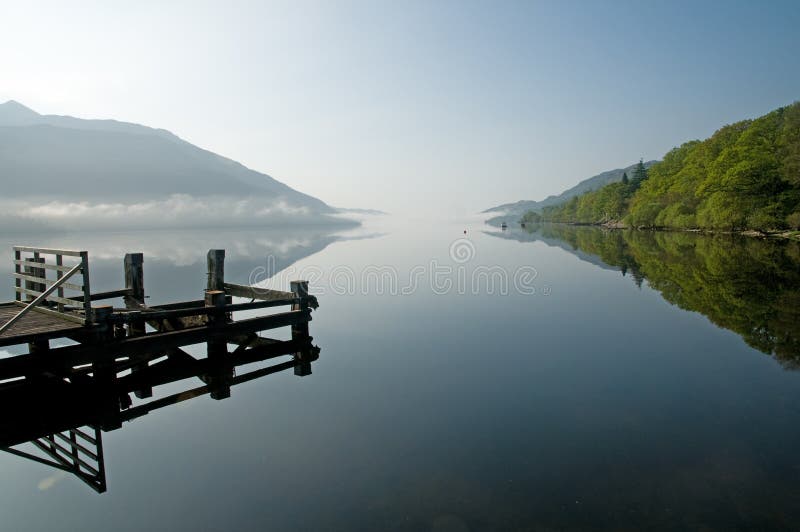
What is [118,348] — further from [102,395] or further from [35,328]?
[35,328]

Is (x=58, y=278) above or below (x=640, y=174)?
below

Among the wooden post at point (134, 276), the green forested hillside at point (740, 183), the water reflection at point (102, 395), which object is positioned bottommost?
the water reflection at point (102, 395)

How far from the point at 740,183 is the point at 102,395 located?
78.4 m

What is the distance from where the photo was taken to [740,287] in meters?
24.5

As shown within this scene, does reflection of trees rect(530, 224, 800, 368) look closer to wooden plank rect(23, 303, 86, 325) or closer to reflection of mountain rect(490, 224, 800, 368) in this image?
reflection of mountain rect(490, 224, 800, 368)

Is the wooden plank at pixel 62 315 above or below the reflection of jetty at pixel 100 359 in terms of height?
above

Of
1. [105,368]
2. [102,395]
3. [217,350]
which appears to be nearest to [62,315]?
[105,368]

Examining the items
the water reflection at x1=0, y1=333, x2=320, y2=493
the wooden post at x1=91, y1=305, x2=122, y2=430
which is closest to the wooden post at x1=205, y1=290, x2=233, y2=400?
the water reflection at x1=0, y1=333, x2=320, y2=493

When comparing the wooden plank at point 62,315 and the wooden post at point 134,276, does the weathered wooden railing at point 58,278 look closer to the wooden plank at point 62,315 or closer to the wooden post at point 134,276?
the wooden plank at point 62,315

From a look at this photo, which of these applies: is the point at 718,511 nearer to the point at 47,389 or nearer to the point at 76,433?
the point at 76,433

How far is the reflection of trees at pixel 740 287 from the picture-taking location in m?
15.7

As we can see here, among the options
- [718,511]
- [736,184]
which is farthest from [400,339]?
[736,184]

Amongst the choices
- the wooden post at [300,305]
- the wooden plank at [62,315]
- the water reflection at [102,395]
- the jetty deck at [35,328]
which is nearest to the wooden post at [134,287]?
the water reflection at [102,395]

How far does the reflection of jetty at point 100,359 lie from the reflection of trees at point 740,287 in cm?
1541
